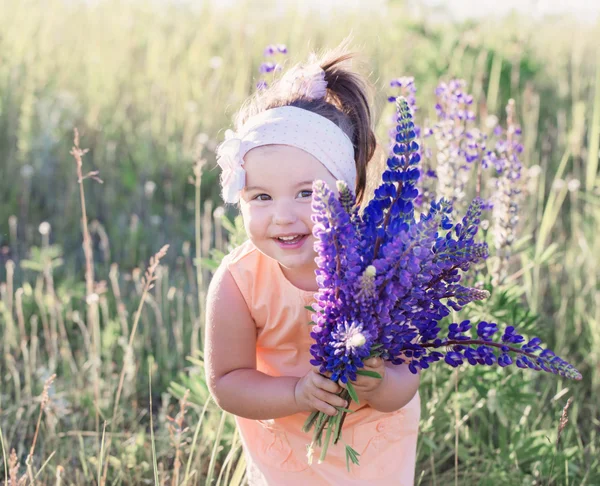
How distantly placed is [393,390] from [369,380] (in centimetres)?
20

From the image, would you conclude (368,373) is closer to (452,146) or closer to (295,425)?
(295,425)

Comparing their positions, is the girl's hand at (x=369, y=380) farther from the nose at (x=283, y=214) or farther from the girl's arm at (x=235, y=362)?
the nose at (x=283, y=214)

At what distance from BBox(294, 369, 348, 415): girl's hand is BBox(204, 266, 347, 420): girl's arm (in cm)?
9

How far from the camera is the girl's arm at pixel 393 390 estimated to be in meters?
1.82

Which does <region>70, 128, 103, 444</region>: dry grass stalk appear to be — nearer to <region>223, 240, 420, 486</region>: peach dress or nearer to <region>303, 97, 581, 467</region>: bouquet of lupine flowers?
<region>223, 240, 420, 486</region>: peach dress

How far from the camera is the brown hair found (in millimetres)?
2021

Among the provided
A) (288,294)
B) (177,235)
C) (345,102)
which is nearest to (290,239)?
(288,294)

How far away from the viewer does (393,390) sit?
1.84 meters

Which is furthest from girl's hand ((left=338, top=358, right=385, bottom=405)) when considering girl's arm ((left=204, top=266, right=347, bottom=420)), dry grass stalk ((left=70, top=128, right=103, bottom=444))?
dry grass stalk ((left=70, top=128, right=103, bottom=444))

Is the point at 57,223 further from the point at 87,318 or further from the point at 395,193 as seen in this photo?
the point at 395,193

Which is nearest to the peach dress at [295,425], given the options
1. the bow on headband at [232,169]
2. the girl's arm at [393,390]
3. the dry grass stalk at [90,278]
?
the girl's arm at [393,390]

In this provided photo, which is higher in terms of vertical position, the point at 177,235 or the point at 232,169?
the point at 232,169

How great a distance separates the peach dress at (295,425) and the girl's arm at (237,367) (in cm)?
4

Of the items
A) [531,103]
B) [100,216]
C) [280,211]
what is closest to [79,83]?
[100,216]
